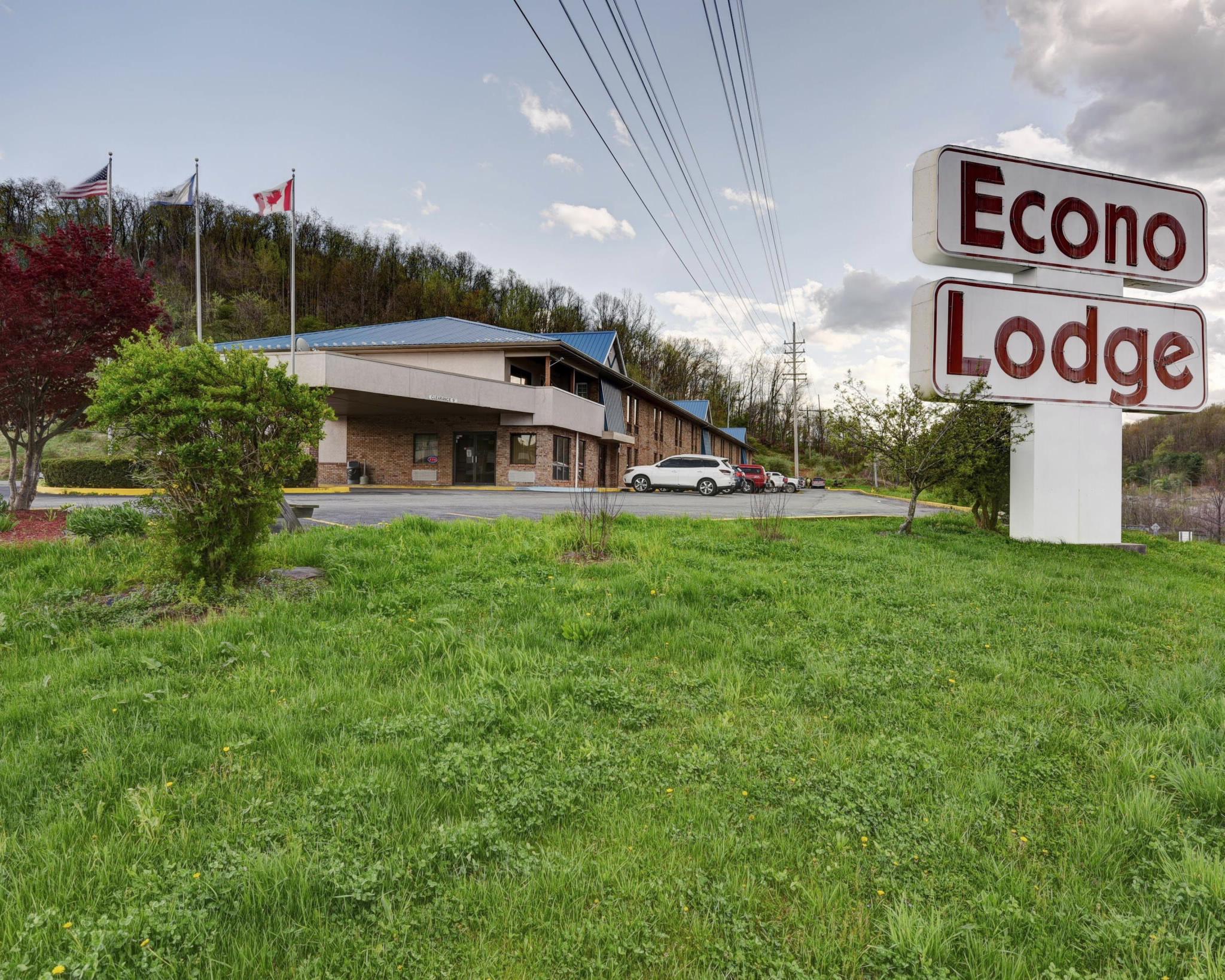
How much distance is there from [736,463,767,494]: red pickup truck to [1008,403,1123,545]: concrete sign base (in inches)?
→ 727

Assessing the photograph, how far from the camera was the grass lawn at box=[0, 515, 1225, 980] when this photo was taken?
6.50 feet

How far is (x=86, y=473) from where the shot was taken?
19.8m

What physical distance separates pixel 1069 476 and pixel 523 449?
805 inches

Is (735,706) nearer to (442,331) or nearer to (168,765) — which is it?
(168,765)

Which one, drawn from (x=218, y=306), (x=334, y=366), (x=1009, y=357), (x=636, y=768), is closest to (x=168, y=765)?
(x=636, y=768)

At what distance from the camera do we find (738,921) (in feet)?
6.72

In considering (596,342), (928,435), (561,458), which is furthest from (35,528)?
(596,342)

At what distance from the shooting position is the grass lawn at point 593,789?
78.0 inches

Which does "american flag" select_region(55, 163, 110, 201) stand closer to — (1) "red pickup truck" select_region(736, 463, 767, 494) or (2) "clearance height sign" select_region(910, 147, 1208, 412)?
(2) "clearance height sign" select_region(910, 147, 1208, 412)

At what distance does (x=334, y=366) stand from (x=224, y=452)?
17831mm

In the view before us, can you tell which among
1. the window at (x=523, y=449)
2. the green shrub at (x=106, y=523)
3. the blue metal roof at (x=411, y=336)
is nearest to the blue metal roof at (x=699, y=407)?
the blue metal roof at (x=411, y=336)

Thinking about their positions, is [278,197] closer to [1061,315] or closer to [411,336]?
[411,336]

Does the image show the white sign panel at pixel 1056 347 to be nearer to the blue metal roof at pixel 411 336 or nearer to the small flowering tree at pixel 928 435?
the small flowering tree at pixel 928 435

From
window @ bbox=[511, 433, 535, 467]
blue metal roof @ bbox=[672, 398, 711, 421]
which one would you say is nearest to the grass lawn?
window @ bbox=[511, 433, 535, 467]
